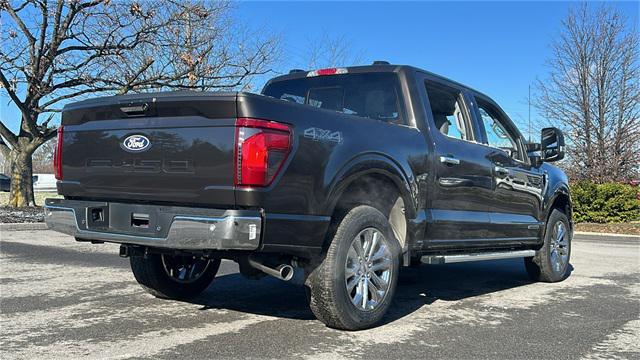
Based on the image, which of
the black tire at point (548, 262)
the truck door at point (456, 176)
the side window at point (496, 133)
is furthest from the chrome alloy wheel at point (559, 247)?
the truck door at point (456, 176)

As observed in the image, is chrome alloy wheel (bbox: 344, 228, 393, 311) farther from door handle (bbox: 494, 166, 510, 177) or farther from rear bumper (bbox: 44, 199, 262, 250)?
door handle (bbox: 494, 166, 510, 177)

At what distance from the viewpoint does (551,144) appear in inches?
262

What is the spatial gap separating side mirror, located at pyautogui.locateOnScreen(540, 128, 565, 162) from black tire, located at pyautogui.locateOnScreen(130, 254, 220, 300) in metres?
3.99

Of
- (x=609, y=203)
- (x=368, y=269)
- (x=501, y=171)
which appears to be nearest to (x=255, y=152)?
(x=368, y=269)

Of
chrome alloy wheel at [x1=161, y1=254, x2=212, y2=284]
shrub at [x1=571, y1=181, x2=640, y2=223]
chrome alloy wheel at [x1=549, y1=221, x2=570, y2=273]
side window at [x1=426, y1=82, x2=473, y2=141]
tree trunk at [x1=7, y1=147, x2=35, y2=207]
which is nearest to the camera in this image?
chrome alloy wheel at [x1=161, y1=254, x2=212, y2=284]

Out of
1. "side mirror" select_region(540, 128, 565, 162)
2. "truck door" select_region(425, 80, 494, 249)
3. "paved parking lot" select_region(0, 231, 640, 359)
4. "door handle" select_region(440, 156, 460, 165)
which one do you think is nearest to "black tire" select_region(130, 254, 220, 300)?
"paved parking lot" select_region(0, 231, 640, 359)

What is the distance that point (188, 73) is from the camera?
15.4 meters

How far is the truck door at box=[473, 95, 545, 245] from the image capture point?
5746 mm

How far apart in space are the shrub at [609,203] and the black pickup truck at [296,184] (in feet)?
45.8

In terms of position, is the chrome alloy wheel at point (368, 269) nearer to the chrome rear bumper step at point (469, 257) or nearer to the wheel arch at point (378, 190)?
the wheel arch at point (378, 190)

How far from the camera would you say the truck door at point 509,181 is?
5746 mm

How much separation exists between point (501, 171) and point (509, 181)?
0.69ft

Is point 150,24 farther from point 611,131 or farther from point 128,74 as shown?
point 611,131

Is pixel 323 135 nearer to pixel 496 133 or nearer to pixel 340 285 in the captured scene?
pixel 340 285
